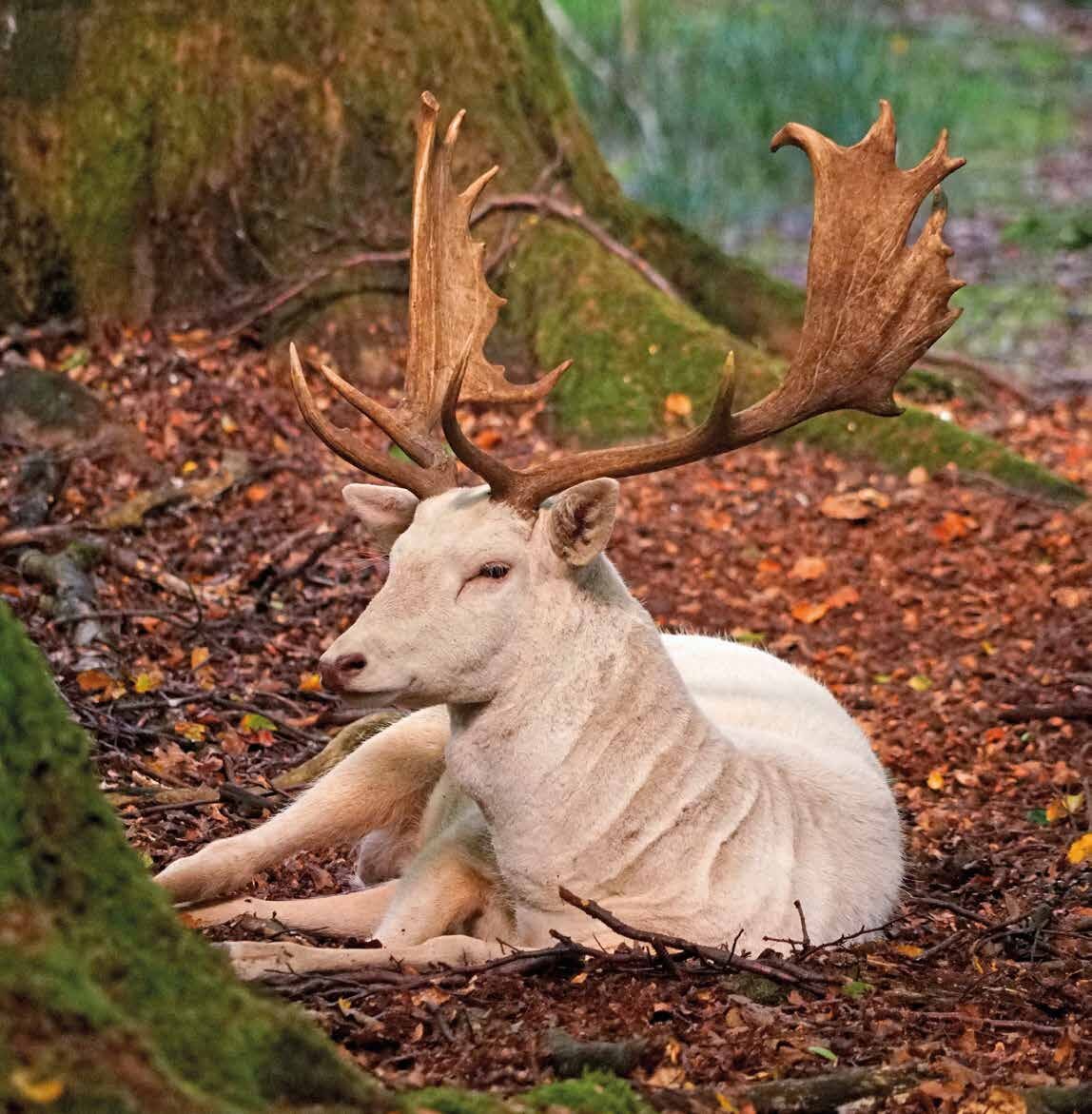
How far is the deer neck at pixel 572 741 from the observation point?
15.9 ft

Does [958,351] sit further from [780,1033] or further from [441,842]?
[780,1033]

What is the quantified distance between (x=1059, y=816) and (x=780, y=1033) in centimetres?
285

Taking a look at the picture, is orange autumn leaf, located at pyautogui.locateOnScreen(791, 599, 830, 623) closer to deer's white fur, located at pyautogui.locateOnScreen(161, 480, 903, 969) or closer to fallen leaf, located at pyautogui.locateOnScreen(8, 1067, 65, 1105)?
deer's white fur, located at pyautogui.locateOnScreen(161, 480, 903, 969)

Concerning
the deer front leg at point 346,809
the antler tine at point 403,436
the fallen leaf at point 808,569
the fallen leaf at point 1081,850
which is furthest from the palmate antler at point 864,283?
the fallen leaf at point 808,569

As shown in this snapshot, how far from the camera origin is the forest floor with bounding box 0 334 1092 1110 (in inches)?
164

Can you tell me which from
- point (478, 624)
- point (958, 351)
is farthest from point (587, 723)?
point (958, 351)

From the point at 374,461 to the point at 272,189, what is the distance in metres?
5.77

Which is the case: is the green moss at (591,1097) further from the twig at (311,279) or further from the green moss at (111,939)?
the twig at (311,279)

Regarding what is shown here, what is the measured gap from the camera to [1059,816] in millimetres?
6668

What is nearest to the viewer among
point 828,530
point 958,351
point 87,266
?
point 828,530

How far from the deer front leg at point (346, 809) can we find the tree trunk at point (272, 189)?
4.64 meters

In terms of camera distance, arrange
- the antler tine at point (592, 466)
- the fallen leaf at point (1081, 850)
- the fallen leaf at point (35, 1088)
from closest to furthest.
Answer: the fallen leaf at point (35, 1088) → the antler tine at point (592, 466) → the fallen leaf at point (1081, 850)

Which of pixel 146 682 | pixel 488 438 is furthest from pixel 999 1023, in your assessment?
pixel 488 438

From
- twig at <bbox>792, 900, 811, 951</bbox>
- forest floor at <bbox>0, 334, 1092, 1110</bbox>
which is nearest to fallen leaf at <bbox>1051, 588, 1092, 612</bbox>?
forest floor at <bbox>0, 334, 1092, 1110</bbox>
